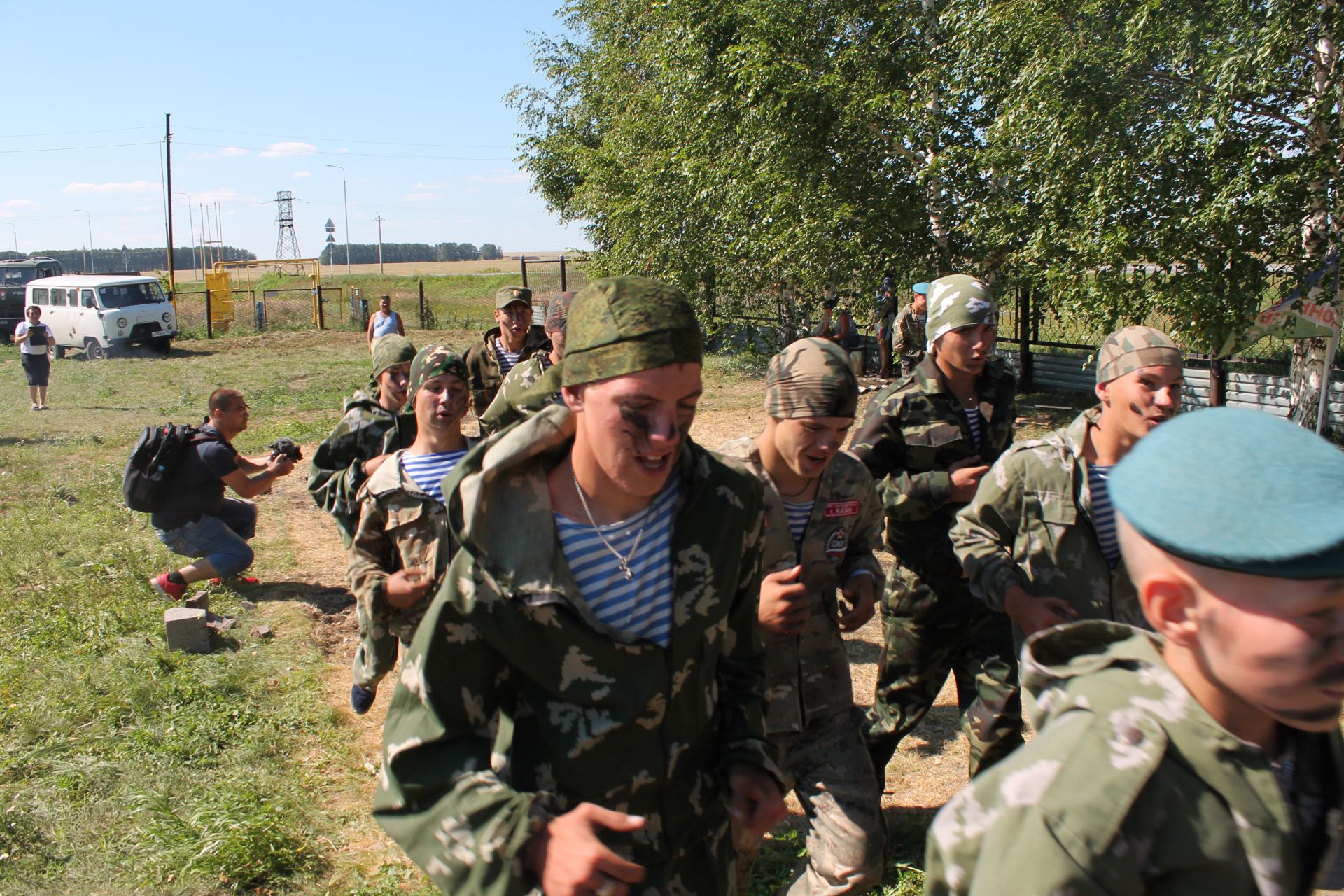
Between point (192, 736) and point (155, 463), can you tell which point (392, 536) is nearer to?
point (192, 736)

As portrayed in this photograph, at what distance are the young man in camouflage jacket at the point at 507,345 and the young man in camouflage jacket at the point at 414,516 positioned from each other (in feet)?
9.04

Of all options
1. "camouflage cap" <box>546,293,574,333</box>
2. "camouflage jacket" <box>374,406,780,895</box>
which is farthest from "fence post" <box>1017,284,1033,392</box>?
"camouflage jacket" <box>374,406,780,895</box>

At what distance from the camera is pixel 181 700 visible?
18.9ft

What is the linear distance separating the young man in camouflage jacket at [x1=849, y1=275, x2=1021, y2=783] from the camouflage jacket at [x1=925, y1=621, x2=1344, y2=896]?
9.20ft

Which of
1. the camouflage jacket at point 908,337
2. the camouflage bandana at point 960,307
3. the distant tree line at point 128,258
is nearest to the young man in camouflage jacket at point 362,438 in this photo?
the camouflage bandana at point 960,307

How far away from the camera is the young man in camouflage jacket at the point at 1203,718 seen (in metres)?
1.25

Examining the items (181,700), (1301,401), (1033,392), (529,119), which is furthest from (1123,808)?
(529,119)

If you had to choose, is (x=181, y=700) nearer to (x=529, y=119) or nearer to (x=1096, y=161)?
(x=1096, y=161)

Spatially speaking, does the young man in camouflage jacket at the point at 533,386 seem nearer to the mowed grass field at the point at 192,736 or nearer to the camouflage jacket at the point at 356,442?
the camouflage jacket at the point at 356,442

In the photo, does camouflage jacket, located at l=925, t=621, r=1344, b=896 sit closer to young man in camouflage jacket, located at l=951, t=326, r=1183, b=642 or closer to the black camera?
young man in camouflage jacket, located at l=951, t=326, r=1183, b=642

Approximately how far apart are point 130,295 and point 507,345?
23872 mm

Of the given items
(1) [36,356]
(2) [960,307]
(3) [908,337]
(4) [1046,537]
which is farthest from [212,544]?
(1) [36,356]

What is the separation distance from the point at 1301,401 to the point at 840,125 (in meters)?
6.19

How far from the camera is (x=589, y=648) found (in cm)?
197
